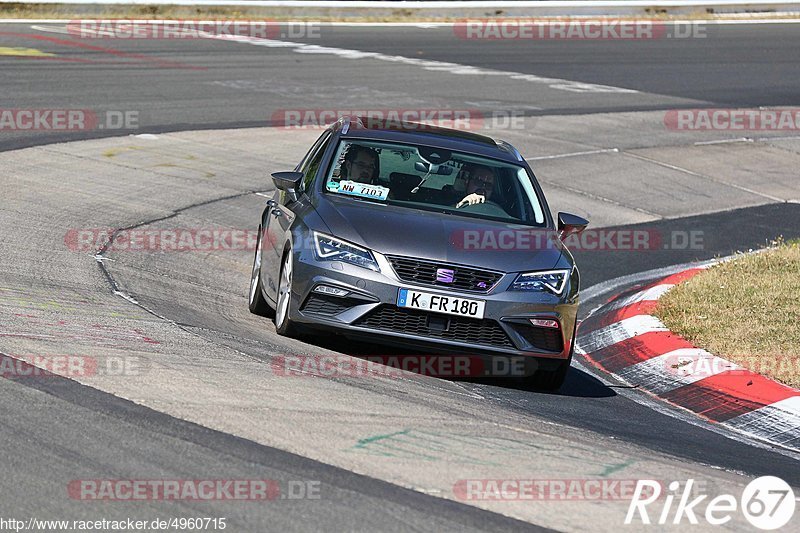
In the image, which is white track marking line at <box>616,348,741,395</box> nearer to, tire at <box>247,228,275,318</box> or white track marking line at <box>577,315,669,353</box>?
white track marking line at <box>577,315,669,353</box>

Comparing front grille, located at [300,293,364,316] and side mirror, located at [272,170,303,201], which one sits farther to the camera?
side mirror, located at [272,170,303,201]

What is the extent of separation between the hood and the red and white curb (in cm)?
120

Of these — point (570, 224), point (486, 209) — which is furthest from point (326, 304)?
point (570, 224)

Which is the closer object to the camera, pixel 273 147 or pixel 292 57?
pixel 273 147

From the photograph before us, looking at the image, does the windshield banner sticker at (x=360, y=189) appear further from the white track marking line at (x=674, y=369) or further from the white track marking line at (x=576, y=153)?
the white track marking line at (x=576, y=153)

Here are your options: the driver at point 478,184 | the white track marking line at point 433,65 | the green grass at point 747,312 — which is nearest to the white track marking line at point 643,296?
the green grass at point 747,312

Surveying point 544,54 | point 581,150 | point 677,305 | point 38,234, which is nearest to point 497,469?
point 677,305

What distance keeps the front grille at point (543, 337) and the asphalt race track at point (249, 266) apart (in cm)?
32

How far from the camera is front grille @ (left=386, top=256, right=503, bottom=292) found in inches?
312

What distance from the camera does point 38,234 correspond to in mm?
10742

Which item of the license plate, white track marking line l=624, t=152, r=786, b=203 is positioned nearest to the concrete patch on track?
the license plate

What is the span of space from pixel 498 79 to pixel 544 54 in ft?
13.1

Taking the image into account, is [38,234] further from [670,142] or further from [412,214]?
[670,142]

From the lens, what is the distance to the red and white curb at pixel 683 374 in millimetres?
7945
